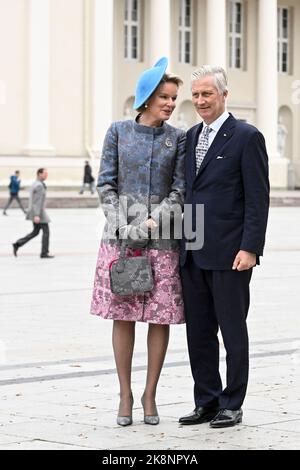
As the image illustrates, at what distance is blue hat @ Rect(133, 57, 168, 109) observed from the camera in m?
6.91

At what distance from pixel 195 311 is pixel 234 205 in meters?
0.59

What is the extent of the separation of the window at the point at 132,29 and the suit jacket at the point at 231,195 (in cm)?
5081

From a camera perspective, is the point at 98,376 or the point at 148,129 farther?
the point at 98,376

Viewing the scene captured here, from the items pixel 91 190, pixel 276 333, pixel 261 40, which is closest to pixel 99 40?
pixel 91 190

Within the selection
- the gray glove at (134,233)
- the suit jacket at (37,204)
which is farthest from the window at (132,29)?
the gray glove at (134,233)

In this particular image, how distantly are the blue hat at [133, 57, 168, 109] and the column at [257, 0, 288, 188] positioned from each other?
52.1 m

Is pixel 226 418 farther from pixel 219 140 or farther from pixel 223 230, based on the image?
pixel 219 140

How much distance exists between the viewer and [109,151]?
700 cm

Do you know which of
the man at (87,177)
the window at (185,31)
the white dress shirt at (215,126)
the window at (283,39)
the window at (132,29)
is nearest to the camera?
the white dress shirt at (215,126)

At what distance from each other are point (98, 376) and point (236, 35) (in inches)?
2158

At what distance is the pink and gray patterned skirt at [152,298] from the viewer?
690cm

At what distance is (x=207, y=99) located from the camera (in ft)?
22.7

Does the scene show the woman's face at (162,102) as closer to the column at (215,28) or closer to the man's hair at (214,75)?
the man's hair at (214,75)

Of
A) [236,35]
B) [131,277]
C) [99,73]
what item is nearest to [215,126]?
[131,277]
